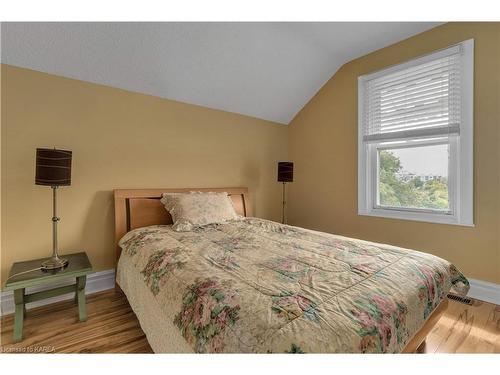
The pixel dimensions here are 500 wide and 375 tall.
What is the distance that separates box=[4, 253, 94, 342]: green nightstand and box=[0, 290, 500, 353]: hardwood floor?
0.37 ft

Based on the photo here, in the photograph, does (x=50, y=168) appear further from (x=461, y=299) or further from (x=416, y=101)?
(x=461, y=299)

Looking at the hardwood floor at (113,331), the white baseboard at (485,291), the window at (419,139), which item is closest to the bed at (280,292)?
the hardwood floor at (113,331)

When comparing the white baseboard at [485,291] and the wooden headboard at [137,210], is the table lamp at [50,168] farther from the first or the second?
the white baseboard at [485,291]

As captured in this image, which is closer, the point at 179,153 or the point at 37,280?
the point at 37,280

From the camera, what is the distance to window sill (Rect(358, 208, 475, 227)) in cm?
225

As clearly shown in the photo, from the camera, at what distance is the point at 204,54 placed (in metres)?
2.31

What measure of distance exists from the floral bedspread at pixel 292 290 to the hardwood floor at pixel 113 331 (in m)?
0.35

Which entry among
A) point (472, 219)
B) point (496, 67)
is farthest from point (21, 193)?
point (496, 67)

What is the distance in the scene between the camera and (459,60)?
7.10ft

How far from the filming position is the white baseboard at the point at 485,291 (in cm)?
202

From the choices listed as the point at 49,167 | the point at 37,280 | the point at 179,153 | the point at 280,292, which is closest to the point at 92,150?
the point at 49,167

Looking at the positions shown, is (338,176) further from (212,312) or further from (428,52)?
(212,312)

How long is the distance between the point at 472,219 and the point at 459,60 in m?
1.44

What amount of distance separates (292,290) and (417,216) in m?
2.09
